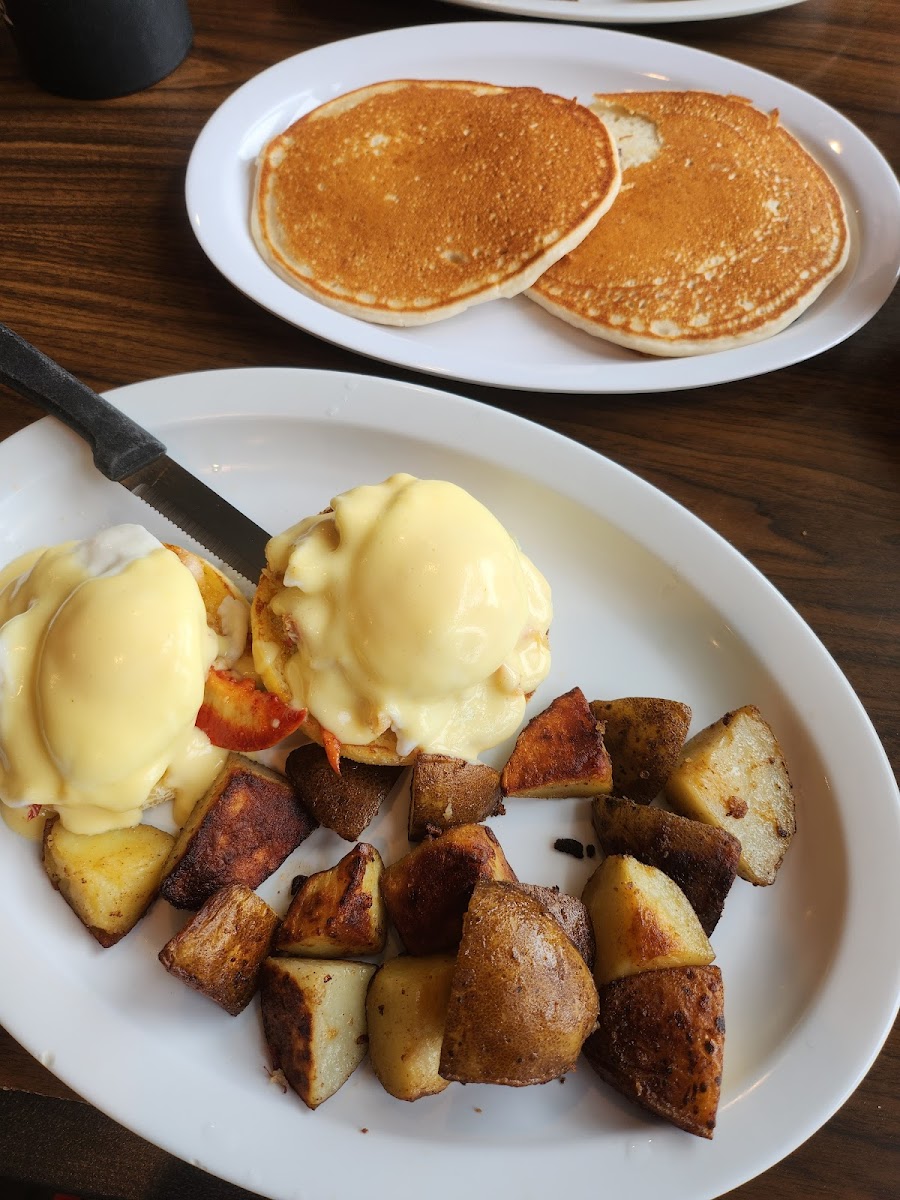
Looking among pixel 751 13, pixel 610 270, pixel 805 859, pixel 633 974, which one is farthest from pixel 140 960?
pixel 751 13

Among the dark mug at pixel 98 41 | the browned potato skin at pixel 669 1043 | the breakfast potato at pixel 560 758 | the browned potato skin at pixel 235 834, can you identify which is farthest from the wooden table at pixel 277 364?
the breakfast potato at pixel 560 758

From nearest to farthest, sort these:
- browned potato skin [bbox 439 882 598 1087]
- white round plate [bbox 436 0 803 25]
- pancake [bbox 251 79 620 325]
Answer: browned potato skin [bbox 439 882 598 1087], pancake [bbox 251 79 620 325], white round plate [bbox 436 0 803 25]

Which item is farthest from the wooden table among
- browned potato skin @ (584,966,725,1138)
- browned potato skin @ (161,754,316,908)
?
browned potato skin @ (161,754,316,908)

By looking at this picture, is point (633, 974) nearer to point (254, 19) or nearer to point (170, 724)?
point (170, 724)

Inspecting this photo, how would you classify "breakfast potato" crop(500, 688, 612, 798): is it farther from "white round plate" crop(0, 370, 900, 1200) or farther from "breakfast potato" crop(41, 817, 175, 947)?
"breakfast potato" crop(41, 817, 175, 947)

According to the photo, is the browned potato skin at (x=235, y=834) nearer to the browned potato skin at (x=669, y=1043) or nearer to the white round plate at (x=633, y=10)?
the browned potato skin at (x=669, y=1043)

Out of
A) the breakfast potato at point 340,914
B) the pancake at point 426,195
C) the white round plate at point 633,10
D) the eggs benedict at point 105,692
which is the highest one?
the white round plate at point 633,10
